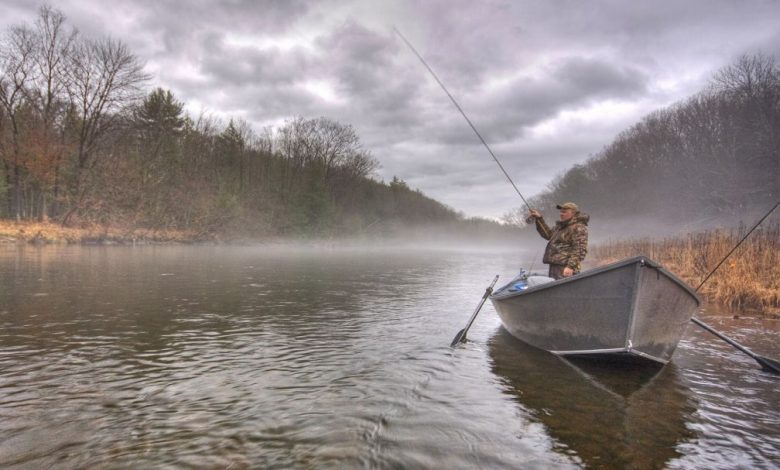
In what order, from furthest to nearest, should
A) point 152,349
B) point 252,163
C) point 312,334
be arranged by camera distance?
point 252,163 < point 312,334 < point 152,349

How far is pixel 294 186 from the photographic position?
57594 millimetres

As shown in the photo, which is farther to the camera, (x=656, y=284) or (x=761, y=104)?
(x=761, y=104)

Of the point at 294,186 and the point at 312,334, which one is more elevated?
the point at 294,186

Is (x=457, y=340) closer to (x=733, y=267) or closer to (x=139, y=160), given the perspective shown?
(x=733, y=267)

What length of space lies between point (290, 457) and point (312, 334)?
454cm

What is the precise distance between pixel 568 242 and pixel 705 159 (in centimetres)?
5349

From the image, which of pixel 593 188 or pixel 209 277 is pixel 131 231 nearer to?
pixel 209 277

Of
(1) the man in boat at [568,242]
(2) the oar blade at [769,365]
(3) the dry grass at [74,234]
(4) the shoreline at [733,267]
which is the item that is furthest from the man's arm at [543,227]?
(3) the dry grass at [74,234]

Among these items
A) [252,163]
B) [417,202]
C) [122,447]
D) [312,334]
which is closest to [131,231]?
[252,163]

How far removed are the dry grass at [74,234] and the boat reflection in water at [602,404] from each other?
33.6m

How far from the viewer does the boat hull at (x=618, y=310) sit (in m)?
5.71

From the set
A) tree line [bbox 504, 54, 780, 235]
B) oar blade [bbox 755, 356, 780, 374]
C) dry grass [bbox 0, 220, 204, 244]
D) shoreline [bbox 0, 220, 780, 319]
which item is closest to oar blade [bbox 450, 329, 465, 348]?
oar blade [bbox 755, 356, 780, 374]

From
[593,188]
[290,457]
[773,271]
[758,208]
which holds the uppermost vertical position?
[593,188]

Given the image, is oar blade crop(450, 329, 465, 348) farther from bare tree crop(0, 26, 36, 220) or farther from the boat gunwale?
bare tree crop(0, 26, 36, 220)
